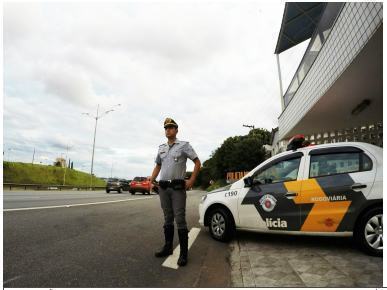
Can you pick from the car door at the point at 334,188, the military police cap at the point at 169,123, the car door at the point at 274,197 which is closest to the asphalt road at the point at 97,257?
the car door at the point at 274,197

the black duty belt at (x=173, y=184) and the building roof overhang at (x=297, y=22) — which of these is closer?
the black duty belt at (x=173, y=184)

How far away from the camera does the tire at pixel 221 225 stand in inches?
213

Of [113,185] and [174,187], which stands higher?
[113,185]

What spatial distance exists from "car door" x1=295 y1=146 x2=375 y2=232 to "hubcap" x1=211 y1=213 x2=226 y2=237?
142cm

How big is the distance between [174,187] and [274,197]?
5.93 ft

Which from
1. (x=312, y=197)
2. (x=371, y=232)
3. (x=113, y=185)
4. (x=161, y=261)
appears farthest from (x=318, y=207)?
(x=113, y=185)

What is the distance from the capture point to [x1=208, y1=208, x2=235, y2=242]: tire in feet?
17.8

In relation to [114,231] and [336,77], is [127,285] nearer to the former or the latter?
[114,231]

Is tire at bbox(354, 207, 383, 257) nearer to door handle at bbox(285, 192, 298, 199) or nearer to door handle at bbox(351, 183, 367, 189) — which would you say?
door handle at bbox(351, 183, 367, 189)

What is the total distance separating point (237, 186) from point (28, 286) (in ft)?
11.8

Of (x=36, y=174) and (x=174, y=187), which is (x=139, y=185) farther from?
(x=36, y=174)

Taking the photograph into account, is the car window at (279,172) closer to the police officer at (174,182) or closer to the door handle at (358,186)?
the door handle at (358,186)

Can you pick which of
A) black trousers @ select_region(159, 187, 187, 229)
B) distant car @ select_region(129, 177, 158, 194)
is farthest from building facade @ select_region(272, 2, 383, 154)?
distant car @ select_region(129, 177, 158, 194)

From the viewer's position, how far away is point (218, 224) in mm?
5625
